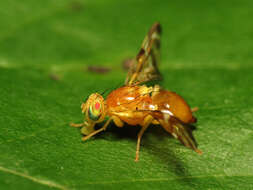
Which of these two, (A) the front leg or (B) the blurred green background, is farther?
(A) the front leg

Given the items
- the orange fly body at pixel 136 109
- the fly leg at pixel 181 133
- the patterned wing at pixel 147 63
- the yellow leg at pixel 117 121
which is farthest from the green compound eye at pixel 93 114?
the patterned wing at pixel 147 63

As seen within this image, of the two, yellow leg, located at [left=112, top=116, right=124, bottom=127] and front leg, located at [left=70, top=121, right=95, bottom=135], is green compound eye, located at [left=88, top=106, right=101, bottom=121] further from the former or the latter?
yellow leg, located at [left=112, top=116, right=124, bottom=127]

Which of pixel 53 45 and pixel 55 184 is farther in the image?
pixel 53 45

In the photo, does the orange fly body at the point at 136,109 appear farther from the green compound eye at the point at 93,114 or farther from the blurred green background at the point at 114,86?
the blurred green background at the point at 114,86

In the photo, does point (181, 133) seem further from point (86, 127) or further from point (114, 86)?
point (114, 86)

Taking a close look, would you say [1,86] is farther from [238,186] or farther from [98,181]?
[238,186]

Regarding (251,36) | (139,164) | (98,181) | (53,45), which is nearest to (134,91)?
A: (139,164)

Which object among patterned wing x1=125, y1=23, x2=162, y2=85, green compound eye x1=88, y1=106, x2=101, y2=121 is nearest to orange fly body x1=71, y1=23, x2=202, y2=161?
green compound eye x1=88, y1=106, x2=101, y2=121
